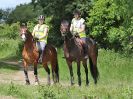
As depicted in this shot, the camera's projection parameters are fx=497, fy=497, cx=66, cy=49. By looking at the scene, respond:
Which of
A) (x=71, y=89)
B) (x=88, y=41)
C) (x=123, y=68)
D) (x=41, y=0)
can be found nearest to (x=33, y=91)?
(x=71, y=89)

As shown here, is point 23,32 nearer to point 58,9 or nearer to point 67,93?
point 67,93

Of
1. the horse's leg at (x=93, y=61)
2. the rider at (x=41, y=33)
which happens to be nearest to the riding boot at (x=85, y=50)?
the horse's leg at (x=93, y=61)

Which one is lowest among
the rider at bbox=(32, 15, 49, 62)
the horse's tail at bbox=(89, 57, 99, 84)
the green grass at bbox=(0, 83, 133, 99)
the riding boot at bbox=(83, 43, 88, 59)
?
the horse's tail at bbox=(89, 57, 99, 84)

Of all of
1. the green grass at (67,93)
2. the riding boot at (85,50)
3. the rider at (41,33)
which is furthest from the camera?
the riding boot at (85,50)

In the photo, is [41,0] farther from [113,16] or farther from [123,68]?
[123,68]

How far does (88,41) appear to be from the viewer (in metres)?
19.5

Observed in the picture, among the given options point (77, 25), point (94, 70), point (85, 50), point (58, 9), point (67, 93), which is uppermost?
point (77, 25)

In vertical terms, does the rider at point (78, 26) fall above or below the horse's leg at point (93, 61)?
above

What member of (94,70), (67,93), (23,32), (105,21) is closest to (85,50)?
(94,70)

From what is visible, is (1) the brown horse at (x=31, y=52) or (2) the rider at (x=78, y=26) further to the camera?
(2) the rider at (x=78, y=26)

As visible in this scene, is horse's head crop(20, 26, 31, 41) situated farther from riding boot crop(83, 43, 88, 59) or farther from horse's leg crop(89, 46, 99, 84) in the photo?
horse's leg crop(89, 46, 99, 84)

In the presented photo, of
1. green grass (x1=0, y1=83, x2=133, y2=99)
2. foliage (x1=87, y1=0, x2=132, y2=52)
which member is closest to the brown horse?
green grass (x1=0, y1=83, x2=133, y2=99)

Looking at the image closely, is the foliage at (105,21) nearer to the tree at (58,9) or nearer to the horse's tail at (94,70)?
the tree at (58,9)

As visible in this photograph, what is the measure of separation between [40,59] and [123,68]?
7100mm
